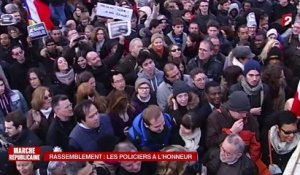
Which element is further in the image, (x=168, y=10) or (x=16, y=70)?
(x=168, y=10)

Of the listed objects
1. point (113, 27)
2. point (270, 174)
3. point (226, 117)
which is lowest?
point (270, 174)

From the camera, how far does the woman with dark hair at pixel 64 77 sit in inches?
302

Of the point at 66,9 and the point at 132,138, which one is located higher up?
the point at 66,9

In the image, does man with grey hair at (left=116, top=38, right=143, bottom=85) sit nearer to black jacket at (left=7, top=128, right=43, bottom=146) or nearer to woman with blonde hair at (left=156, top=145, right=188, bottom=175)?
black jacket at (left=7, top=128, right=43, bottom=146)

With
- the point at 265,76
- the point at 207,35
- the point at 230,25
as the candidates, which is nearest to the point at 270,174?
the point at 265,76

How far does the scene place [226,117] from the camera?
6.11 meters

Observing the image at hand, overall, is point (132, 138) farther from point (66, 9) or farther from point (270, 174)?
point (66, 9)

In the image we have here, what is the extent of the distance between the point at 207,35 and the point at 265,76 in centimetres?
212

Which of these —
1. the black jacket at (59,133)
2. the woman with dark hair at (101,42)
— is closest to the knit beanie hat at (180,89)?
the black jacket at (59,133)

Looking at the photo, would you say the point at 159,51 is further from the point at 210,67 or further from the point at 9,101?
the point at 9,101

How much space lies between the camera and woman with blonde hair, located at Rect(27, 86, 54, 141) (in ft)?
21.6

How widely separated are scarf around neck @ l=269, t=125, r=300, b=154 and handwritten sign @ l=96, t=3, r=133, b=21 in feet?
12.4

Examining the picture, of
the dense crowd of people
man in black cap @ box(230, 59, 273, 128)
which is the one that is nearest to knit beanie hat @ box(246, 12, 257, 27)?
the dense crowd of people

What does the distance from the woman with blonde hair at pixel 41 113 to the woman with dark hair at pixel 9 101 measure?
0.47m
